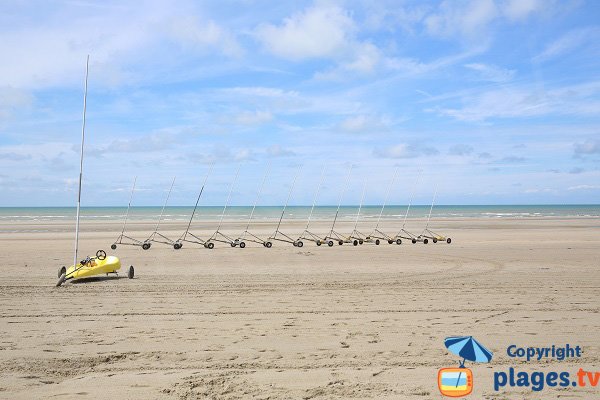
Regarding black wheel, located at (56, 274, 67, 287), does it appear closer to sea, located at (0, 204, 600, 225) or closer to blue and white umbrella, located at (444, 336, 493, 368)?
blue and white umbrella, located at (444, 336, 493, 368)

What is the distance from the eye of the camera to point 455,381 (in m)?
5.23

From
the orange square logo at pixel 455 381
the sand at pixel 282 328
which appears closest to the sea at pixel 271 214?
the sand at pixel 282 328

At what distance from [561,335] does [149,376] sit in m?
5.35

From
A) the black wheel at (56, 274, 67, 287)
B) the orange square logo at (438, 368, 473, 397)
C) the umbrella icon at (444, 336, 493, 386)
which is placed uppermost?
the umbrella icon at (444, 336, 493, 386)

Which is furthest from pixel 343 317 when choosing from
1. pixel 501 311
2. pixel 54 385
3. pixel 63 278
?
pixel 63 278

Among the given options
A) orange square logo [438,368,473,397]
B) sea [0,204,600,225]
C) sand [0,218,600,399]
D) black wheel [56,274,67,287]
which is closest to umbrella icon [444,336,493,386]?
sand [0,218,600,399]

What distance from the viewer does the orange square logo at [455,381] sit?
5.03m
